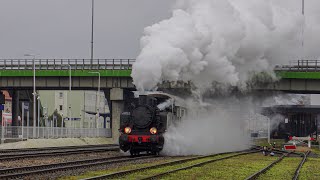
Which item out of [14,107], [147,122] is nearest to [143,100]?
[147,122]

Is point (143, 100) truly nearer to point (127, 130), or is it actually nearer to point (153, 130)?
point (153, 130)

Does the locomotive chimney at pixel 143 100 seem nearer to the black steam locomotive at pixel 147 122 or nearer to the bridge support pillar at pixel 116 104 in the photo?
the black steam locomotive at pixel 147 122

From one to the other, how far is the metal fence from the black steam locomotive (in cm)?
2566

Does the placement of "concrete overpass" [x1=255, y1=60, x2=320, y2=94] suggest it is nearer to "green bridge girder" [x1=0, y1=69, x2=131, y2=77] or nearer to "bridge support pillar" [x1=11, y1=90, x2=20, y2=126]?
"green bridge girder" [x1=0, y1=69, x2=131, y2=77]

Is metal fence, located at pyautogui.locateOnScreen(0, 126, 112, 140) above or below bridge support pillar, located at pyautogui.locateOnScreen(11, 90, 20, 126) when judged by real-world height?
below

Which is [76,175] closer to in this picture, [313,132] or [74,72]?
[74,72]

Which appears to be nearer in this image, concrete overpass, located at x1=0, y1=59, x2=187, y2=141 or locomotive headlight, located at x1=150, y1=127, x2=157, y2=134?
locomotive headlight, located at x1=150, y1=127, x2=157, y2=134

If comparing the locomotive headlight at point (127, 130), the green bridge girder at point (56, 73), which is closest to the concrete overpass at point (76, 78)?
the green bridge girder at point (56, 73)

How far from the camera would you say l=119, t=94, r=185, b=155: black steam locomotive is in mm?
29172

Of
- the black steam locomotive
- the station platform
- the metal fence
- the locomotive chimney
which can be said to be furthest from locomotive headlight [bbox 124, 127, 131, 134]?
the metal fence

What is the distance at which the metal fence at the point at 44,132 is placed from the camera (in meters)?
54.5

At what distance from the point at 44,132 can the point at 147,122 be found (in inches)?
1298

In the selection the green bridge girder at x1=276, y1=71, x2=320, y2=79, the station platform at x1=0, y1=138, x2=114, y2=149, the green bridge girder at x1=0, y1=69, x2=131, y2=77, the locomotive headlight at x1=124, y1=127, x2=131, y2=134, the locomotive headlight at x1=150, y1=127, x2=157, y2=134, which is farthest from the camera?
the green bridge girder at x1=0, y1=69, x2=131, y2=77

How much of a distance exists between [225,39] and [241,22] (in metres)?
2.14
